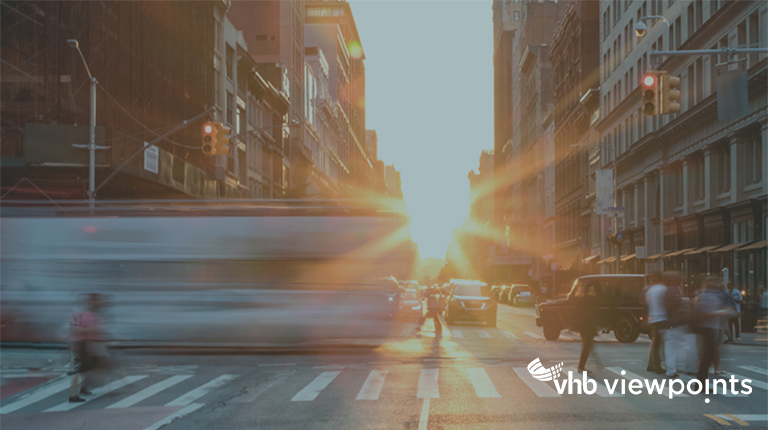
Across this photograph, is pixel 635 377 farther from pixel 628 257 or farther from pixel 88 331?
pixel 628 257

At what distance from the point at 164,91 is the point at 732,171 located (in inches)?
1272

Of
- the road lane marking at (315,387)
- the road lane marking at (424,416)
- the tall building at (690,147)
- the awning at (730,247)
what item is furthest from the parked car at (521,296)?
the road lane marking at (424,416)

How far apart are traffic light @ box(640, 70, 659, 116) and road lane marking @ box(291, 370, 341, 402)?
1043cm

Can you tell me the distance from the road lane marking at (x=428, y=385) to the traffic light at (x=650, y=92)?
8593mm

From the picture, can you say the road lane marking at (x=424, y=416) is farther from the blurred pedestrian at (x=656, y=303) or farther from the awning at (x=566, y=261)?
the awning at (x=566, y=261)

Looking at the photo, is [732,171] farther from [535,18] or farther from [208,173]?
[535,18]

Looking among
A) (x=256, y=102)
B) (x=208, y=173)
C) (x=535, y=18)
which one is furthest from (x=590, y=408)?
(x=535, y=18)

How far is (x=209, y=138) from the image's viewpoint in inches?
973

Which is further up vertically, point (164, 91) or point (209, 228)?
point (164, 91)

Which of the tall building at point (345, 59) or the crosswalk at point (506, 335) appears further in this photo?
the tall building at point (345, 59)

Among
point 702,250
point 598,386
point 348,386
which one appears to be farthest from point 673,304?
point 702,250

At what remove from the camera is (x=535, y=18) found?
12131 centimetres

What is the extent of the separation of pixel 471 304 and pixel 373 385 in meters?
22.1

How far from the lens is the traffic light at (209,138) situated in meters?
24.6
